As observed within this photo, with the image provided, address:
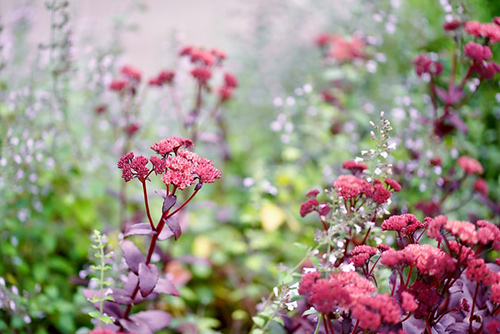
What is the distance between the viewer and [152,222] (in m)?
1.30

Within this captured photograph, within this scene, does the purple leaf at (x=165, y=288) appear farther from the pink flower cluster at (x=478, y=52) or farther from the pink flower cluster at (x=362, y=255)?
the pink flower cluster at (x=478, y=52)

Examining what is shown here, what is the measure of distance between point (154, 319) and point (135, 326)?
103 millimetres

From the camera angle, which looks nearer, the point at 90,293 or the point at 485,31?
the point at 90,293

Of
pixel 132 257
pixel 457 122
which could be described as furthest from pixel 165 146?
pixel 457 122

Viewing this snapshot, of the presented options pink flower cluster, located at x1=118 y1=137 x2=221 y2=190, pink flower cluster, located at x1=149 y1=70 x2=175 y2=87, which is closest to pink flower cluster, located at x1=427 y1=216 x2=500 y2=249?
pink flower cluster, located at x1=118 y1=137 x2=221 y2=190

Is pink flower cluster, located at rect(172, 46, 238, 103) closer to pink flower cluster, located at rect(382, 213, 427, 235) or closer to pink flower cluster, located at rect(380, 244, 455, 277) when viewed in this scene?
pink flower cluster, located at rect(382, 213, 427, 235)

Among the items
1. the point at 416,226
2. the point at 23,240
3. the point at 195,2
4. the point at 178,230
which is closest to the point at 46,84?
the point at 23,240

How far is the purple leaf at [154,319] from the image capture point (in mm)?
1499

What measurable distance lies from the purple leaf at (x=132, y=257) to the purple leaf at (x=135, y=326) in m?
0.17

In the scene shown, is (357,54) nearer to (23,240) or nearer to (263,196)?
(263,196)

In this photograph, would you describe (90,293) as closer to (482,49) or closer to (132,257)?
(132,257)

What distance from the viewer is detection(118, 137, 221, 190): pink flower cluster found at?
3.95ft

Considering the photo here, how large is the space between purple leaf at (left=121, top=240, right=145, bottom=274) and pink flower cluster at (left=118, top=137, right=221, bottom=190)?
0.27m

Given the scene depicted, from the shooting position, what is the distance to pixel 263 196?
2.93 m
